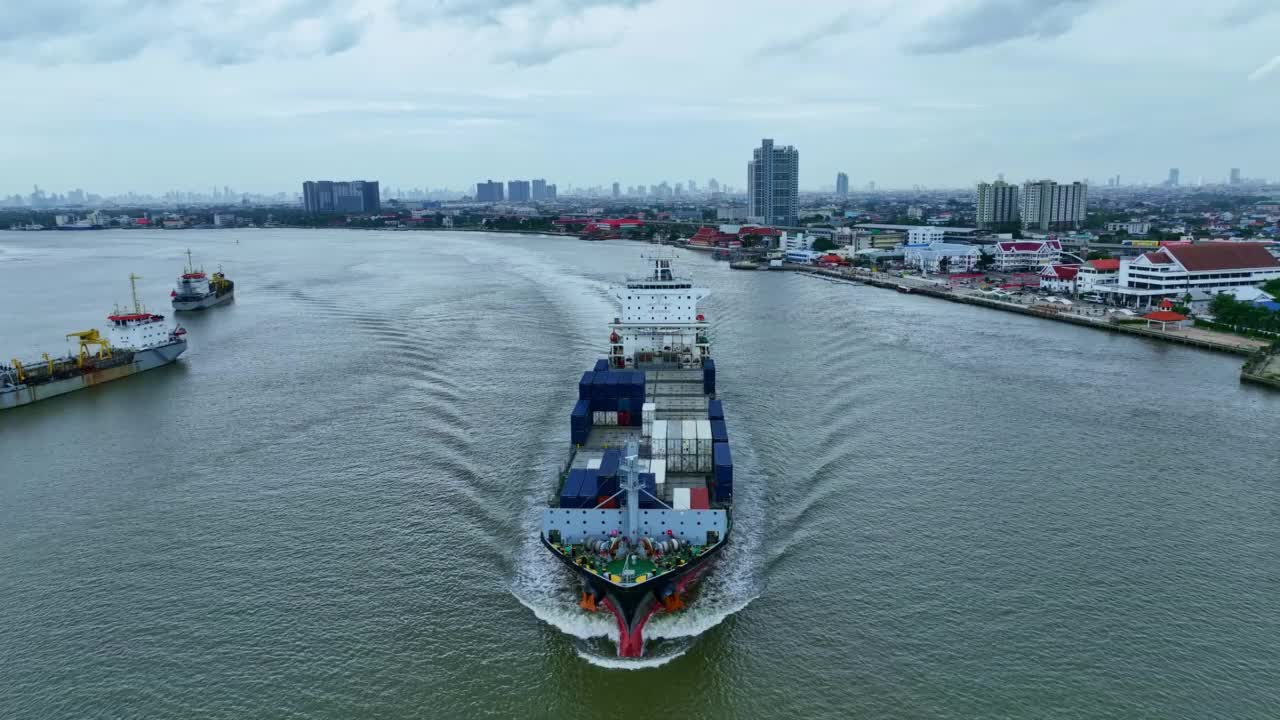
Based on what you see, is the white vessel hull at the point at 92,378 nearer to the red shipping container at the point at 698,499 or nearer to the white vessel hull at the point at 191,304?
the white vessel hull at the point at 191,304

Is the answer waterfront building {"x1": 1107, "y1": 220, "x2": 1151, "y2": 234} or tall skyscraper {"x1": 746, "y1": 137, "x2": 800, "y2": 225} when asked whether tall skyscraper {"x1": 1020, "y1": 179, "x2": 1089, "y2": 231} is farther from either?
tall skyscraper {"x1": 746, "y1": 137, "x2": 800, "y2": 225}

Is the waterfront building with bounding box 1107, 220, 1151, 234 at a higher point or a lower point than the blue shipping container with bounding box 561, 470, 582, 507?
higher

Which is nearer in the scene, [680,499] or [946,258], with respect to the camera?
[680,499]

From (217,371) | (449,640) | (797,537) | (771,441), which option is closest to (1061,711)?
(797,537)

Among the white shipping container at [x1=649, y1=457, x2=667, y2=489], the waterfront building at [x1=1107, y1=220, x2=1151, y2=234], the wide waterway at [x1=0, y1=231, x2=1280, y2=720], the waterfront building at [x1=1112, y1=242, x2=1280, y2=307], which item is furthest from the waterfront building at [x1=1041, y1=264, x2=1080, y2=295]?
the waterfront building at [x1=1107, y1=220, x2=1151, y2=234]

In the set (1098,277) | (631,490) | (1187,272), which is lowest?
(631,490)

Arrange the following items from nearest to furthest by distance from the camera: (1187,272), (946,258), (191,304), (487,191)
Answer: (1187,272) < (191,304) < (946,258) < (487,191)

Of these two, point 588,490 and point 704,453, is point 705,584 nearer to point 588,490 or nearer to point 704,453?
point 588,490

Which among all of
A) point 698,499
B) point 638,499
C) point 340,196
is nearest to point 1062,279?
point 698,499
